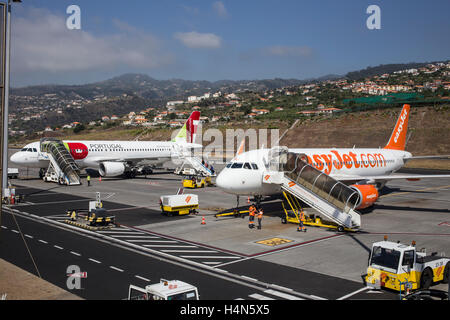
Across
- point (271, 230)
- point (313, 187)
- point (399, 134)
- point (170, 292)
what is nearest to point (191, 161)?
point (399, 134)

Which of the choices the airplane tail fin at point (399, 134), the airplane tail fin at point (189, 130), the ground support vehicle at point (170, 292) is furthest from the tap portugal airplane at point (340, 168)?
the airplane tail fin at point (189, 130)

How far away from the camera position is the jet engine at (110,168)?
52.3 metres

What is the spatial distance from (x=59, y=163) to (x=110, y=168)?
618 cm

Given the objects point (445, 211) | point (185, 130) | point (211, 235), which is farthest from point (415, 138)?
point (211, 235)

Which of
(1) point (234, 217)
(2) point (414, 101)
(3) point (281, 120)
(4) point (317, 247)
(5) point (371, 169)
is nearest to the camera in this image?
(4) point (317, 247)

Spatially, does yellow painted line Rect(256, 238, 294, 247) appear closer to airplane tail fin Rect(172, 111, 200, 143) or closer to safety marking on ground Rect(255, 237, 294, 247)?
safety marking on ground Rect(255, 237, 294, 247)

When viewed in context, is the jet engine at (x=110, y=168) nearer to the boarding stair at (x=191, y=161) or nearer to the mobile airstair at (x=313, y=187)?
the boarding stair at (x=191, y=161)

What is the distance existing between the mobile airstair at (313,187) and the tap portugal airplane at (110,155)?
99.9 ft

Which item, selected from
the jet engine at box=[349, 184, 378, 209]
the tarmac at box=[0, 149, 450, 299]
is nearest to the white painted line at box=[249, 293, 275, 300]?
the tarmac at box=[0, 149, 450, 299]

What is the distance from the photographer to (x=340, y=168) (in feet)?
116

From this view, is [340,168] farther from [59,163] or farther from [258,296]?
[59,163]

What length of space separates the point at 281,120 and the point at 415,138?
149 ft

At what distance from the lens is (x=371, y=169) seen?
39.0 meters
